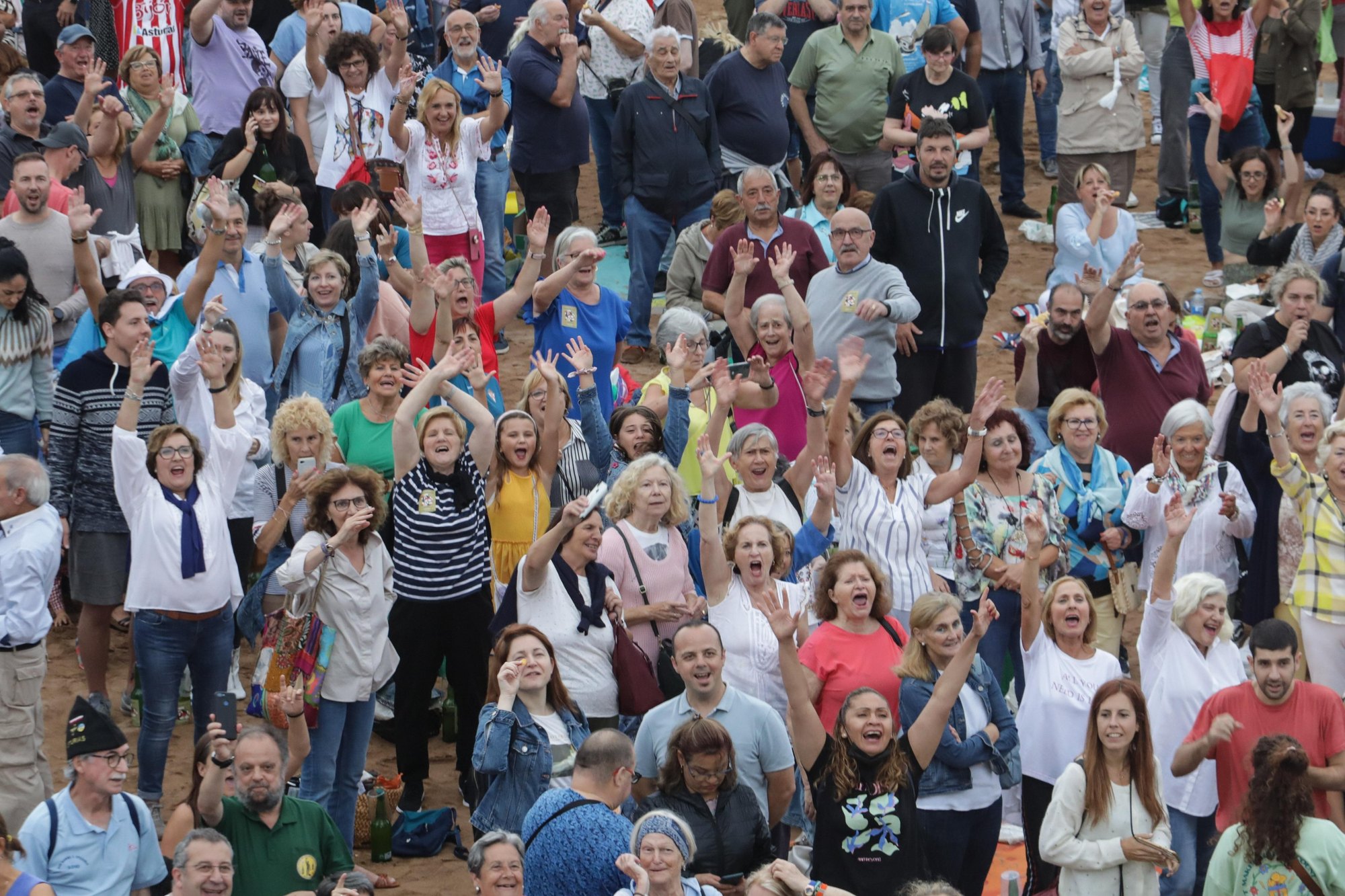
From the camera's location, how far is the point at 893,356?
9.63 metres

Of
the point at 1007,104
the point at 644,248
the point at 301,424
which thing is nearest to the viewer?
the point at 301,424

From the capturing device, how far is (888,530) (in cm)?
805

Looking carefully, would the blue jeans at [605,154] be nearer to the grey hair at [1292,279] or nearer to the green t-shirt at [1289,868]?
the grey hair at [1292,279]

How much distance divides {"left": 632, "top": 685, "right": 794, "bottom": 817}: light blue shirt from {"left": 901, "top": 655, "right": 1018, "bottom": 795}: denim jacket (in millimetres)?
494

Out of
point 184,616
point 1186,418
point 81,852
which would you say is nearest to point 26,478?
point 184,616

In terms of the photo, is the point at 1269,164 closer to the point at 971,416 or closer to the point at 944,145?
the point at 944,145

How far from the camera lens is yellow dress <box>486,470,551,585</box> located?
8.07 meters

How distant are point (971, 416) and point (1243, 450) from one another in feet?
5.01

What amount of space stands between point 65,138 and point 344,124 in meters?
1.80

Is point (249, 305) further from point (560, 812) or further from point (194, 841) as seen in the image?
point (560, 812)

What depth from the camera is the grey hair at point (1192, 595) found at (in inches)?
295

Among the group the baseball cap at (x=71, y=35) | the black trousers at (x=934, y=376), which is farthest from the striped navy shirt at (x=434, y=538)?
the baseball cap at (x=71, y=35)

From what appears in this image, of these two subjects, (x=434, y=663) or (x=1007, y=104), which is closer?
(x=434, y=663)

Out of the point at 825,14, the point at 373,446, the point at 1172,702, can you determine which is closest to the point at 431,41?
the point at 825,14
